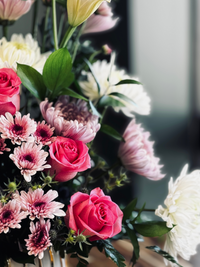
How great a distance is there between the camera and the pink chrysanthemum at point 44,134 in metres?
0.33

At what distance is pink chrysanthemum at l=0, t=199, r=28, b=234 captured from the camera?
293mm

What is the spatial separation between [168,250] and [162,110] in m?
1.01

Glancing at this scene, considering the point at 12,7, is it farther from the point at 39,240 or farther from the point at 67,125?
the point at 39,240

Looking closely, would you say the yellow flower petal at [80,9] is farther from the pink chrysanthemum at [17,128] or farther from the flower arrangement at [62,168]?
the pink chrysanthemum at [17,128]

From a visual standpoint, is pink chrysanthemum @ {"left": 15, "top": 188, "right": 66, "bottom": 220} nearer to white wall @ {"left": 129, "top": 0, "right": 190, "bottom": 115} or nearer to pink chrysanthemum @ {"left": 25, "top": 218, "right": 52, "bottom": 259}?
pink chrysanthemum @ {"left": 25, "top": 218, "right": 52, "bottom": 259}

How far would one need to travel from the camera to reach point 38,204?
0.31 metres

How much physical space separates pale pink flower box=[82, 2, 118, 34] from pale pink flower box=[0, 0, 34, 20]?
4.4 inches

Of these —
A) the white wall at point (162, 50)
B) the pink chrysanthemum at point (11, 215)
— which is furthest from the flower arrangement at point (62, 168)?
the white wall at point (162, 50)

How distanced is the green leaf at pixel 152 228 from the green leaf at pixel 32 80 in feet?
0.76

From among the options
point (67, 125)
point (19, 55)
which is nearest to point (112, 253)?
point (67, 125)

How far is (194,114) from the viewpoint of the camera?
1.53m

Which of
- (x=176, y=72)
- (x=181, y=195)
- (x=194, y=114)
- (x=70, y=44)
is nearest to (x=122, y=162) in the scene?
(x=181, y=195)

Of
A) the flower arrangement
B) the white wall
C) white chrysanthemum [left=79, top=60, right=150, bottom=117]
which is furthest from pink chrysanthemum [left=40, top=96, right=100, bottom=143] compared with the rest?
the white wall

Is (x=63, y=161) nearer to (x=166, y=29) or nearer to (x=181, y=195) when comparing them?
(x=181, y=195)
